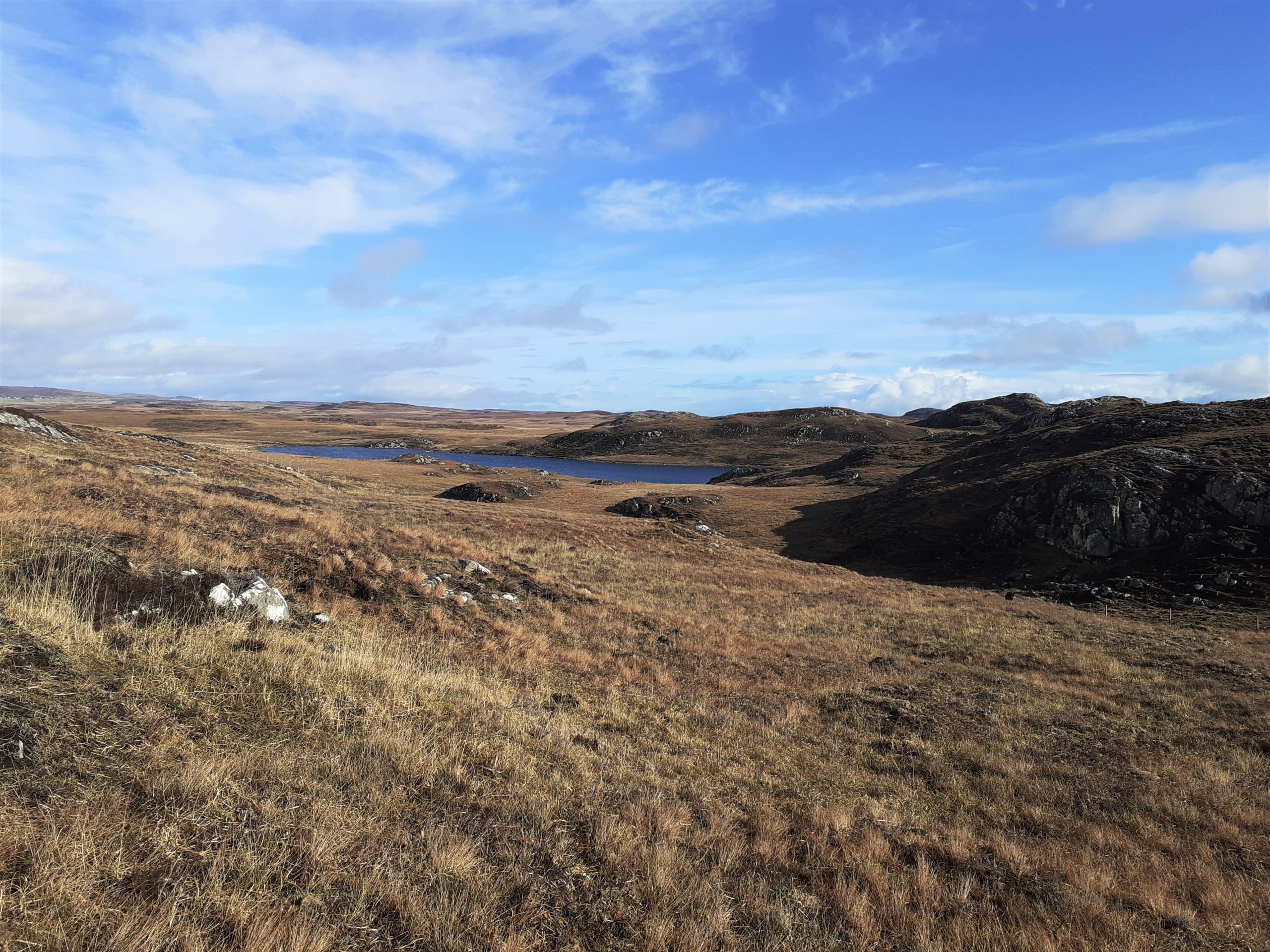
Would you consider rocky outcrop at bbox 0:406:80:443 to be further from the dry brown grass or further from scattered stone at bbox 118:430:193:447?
the dry brown grass

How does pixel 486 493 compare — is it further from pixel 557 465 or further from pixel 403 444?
pixel 403 444

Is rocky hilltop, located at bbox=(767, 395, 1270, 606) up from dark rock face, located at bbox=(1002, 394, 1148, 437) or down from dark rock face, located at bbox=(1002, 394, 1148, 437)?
down

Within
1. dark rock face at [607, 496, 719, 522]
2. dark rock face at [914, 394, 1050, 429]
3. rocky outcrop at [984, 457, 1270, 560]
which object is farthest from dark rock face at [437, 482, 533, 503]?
dark rock face at [914, 394, 1050, 429]

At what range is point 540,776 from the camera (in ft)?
24.0

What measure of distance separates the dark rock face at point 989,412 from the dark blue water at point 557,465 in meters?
64.7

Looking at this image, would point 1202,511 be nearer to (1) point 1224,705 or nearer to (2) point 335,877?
(1) point 1224,705

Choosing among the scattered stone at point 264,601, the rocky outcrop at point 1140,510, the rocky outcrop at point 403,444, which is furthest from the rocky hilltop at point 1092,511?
the rocky outcrop at point 403,444

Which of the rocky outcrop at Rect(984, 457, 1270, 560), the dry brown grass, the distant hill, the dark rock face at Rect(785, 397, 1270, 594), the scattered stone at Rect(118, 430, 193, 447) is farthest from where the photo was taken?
the distant hill

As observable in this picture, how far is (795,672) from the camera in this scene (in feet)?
51.3

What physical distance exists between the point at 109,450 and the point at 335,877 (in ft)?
144

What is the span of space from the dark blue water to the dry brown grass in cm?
11140

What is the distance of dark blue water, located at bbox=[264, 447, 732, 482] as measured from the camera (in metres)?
134

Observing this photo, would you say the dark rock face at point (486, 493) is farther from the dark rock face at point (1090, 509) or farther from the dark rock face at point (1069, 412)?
the dark rock face at point (1069, 412)

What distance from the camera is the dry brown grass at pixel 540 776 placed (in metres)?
4.53
